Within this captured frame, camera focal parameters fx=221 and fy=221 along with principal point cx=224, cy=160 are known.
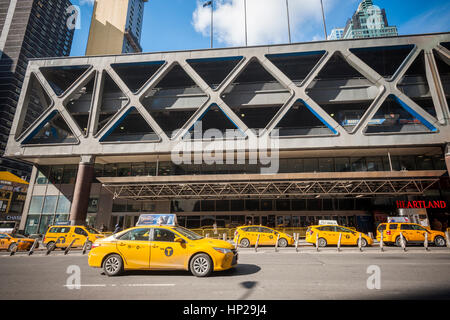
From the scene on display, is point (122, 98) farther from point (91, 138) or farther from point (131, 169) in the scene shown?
point (131, 169)

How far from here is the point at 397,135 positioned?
21391mm

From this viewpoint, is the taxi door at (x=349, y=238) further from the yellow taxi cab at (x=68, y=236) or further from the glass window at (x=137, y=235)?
the yellow taxi cab at (x=68, y=236)

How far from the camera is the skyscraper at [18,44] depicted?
3034 inches

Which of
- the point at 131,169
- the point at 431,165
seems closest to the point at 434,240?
the point at 431,165

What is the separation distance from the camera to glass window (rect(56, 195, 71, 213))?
2654cm

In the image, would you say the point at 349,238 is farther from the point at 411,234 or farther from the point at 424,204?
the point at 424,204

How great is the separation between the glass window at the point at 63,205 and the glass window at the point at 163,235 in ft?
84.8

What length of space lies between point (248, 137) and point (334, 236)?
11.8 metres

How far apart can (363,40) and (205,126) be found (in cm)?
2062

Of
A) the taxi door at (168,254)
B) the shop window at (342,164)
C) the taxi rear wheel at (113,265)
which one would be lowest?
the taxi rear wheel at (113,265)

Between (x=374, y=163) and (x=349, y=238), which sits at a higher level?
(x=374, y=163)

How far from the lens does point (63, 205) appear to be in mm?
26750

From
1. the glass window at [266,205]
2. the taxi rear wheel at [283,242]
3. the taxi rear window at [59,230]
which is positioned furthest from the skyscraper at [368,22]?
the taxi rear window at [59,230]

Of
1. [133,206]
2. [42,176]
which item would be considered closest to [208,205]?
[133,206]
